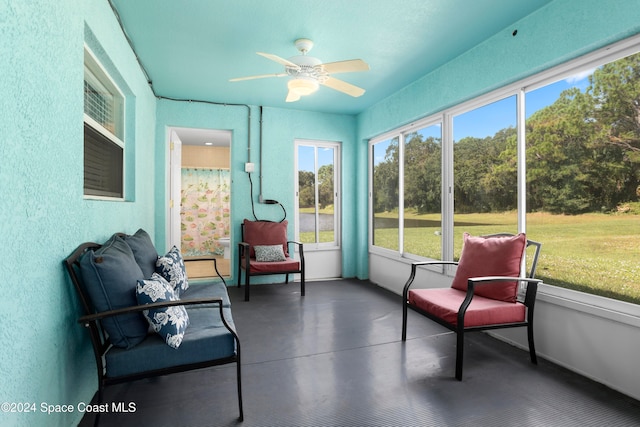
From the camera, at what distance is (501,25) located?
2.58 meters

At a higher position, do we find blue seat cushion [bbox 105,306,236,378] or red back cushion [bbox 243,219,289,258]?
red back cushion [bbox 243,219,289,258]

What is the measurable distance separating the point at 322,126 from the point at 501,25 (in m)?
2.78

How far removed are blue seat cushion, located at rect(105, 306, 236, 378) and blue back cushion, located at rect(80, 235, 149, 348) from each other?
0.18 ft

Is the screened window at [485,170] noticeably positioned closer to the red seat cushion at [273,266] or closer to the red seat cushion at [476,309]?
the red seat cushion at [476,309]

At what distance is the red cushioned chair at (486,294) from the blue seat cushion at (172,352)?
1.39 m

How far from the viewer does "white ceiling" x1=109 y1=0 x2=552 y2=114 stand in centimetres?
233

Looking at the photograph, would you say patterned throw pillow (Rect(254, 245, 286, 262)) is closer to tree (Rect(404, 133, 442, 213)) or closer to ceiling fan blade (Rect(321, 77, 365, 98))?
tree (Rect(404, 133, 442, 213))

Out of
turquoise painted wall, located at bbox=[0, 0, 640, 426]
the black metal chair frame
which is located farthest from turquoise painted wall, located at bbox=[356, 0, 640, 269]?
the black metal chair frame

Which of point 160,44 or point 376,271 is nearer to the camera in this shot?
point 160,44

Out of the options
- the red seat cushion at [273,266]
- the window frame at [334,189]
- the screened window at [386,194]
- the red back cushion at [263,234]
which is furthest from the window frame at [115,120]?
the screened window at [386,194]

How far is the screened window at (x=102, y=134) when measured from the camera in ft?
7.05

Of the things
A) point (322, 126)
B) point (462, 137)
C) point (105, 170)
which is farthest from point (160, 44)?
point (462, 137)

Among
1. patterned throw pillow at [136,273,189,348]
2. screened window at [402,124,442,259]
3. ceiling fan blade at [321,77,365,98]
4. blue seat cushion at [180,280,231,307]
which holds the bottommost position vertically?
blue seat cushion at [180,280,231,307]

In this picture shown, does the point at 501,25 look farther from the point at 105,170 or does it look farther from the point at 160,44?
the point at 105,170
